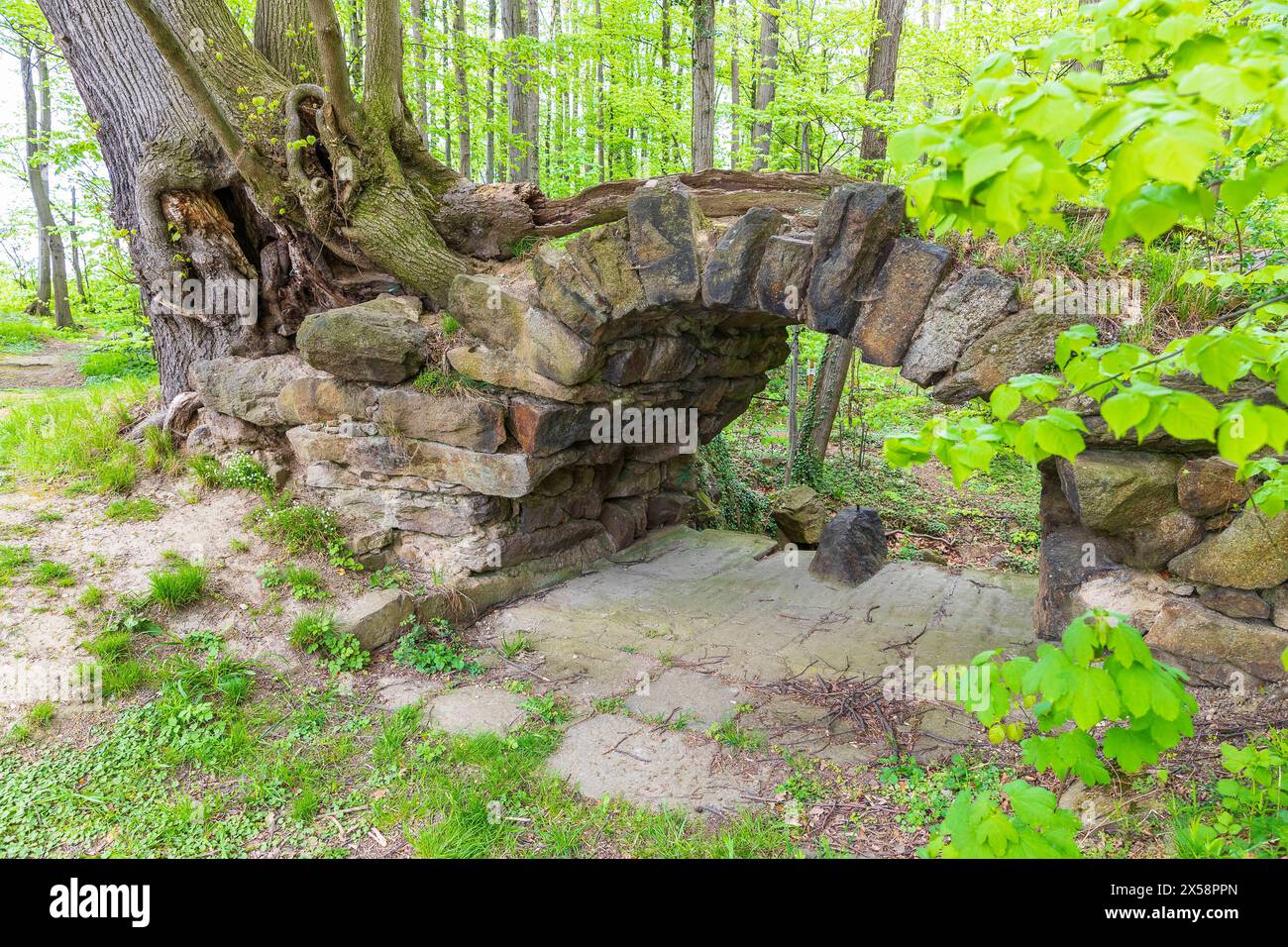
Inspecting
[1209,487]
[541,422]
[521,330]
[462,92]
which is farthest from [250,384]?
[462,92]

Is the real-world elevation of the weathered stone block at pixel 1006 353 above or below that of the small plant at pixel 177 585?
above

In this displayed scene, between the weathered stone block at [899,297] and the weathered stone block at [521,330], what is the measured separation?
1.78 m

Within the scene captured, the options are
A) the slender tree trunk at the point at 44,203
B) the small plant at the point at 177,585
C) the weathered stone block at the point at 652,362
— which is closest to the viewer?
the small plant at the point at 177,585

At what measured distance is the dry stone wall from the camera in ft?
11.0

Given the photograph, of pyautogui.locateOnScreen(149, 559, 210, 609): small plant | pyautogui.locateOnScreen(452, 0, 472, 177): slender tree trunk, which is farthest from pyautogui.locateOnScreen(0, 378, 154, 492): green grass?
pyautogui.locateOnScreen(452, 0, 472, 177): slender tree trunk

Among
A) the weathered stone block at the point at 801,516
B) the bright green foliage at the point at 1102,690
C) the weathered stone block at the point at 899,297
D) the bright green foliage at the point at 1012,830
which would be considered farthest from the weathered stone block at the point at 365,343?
the weathered stone block at the point at 801,516

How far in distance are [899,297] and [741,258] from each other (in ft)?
2.94

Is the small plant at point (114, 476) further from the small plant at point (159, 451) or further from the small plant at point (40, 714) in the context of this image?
the small plant at point (40, 714)

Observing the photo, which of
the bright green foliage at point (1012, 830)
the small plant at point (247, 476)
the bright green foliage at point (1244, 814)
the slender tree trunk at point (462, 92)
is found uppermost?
the slender tree trunk at point (462, 92)

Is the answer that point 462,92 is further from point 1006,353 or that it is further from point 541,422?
point 1006,353

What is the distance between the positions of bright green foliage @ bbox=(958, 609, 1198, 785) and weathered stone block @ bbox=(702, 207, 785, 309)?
9.00 feet

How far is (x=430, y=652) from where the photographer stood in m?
4.49

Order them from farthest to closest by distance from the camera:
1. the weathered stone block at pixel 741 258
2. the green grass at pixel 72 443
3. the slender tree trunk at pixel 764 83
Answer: the slender tree trunk at pixel 764 83
the green grass at pixel 72 443
the weathered stone block at pixel 741 258

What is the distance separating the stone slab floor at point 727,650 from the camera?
345cm
